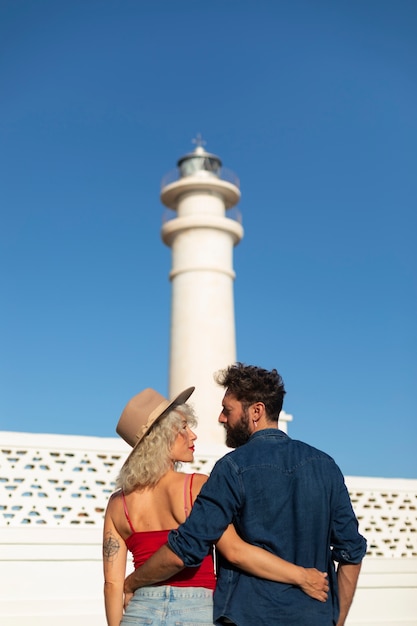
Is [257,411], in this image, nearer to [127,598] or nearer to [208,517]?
[208,517]

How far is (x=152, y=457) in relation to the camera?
2.38 m

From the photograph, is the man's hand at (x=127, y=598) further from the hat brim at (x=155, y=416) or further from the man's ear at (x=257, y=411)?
the man's ear at (x=257, y=411)

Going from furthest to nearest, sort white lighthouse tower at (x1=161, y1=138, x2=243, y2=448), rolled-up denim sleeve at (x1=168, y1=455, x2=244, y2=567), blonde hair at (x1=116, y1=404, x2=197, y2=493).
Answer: white lighthouse tower at (x1=161, y1=138, x2=243, y2=448) < blonde hair at (x1=116, y1=404, x2=197, y2=493) < rolled-up denim sleeve at (x1=168, y1=455, x2=244, y2=567)

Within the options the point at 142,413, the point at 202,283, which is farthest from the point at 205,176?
the point at 142,413

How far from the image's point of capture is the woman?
6.77 ft

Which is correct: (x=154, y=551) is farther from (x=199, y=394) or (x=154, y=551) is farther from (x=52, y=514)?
(x=199, y=394)

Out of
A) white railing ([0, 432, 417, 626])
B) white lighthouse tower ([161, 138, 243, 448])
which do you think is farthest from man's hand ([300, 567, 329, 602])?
white lighthouse tower ([161, 138, 243, 448])

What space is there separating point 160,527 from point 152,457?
228 millimetres

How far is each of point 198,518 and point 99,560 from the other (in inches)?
222

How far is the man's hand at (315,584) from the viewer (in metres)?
2.06

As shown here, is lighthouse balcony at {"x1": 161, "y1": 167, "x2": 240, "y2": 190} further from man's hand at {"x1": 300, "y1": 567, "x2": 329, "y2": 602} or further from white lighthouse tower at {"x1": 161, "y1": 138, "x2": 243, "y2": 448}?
man's hand at {"x1": 300, "y1": 567, "x2": 329, "y2": 602}

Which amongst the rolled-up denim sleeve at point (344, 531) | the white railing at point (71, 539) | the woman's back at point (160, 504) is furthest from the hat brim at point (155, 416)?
the white railing at point (71, 539)

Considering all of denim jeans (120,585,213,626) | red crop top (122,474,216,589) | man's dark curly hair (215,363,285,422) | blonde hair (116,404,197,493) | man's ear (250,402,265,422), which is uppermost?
man's dark curly hair (215,363,285,422)

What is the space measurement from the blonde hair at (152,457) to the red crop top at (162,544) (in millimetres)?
81
